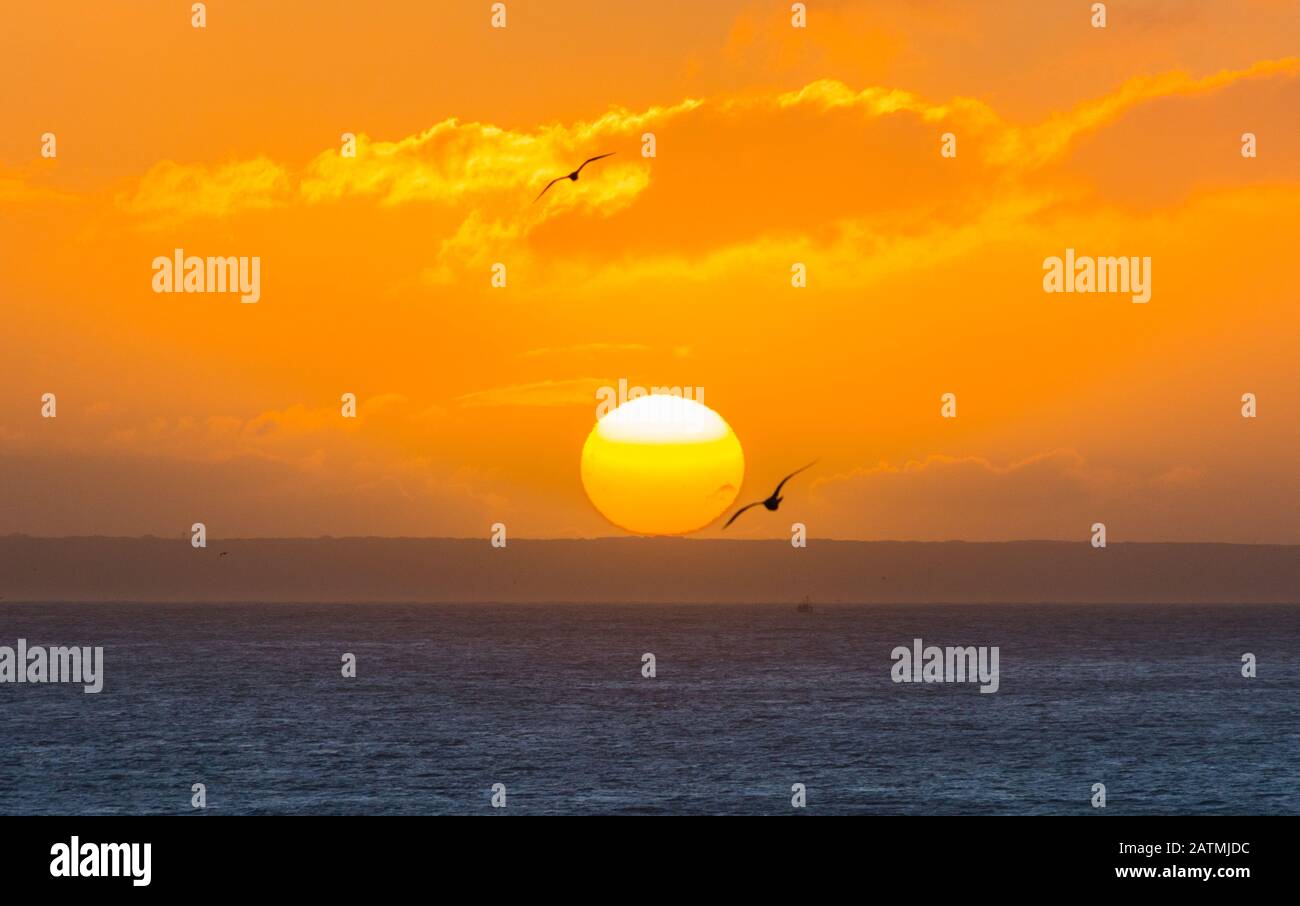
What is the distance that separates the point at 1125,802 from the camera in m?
80.8

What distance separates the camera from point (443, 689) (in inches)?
6280

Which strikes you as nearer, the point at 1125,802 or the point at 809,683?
the point at 1125,802

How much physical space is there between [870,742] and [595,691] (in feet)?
177
